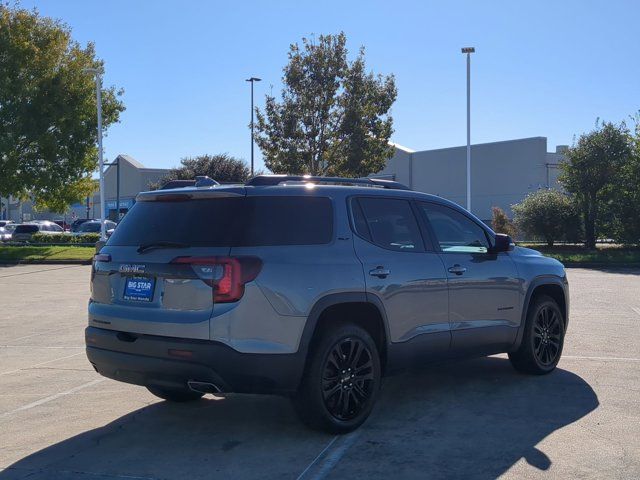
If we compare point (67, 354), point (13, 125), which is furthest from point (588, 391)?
point (13, 125)

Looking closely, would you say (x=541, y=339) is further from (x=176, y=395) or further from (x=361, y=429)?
(x=176, y=395)

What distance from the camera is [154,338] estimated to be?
5129 mm

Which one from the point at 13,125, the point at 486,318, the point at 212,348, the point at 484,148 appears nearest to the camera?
the point at 212,348

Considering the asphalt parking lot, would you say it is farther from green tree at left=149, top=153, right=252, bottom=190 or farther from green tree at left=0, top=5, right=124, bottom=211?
green tree at left=149, top=153, right=252, bottom=190

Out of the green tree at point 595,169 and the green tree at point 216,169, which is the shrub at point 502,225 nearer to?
the green tree at point 595,169

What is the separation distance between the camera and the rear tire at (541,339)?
7312 mm

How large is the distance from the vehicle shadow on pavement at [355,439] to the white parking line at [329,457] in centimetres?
4

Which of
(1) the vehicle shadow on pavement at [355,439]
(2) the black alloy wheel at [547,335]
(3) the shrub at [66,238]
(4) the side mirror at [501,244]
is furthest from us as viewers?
(3) the shrub at [66,238]

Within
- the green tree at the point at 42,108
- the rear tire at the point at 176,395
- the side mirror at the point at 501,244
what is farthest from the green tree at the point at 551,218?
the rear tire at the point at 176,395

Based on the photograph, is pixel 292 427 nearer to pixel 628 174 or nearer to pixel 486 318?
pixel 486 318

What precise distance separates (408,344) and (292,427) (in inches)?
45.2

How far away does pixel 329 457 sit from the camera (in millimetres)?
4980

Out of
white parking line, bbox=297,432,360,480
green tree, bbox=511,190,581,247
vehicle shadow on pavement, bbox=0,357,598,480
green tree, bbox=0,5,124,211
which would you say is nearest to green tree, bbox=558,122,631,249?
green tree, bbox=511,190,581,247

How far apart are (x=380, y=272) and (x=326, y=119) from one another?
27.2 metres
